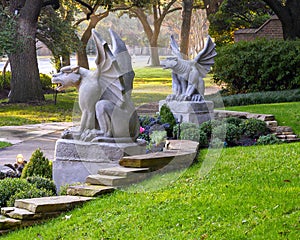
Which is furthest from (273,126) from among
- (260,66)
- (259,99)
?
(260,66)

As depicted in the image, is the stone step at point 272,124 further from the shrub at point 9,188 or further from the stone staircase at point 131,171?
the shrub at point 9,188

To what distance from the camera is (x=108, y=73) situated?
8898 mm

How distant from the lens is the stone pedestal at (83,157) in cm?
867

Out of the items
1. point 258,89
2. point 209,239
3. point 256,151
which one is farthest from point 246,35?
point 209,239

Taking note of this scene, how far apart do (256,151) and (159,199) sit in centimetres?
320

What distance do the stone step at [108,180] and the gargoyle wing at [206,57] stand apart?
7.16 metres

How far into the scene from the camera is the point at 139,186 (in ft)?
25.1

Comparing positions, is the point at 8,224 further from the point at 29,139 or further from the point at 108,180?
the point at 29,139

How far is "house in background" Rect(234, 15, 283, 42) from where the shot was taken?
101 feet

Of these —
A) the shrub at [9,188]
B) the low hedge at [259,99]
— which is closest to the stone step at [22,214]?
the shrub at [9,188]

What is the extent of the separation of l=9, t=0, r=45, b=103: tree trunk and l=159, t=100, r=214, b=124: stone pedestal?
42.1ft

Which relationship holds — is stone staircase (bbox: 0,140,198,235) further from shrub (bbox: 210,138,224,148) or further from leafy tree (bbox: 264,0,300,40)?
leafy tree (bbox: 264,0,300,40)

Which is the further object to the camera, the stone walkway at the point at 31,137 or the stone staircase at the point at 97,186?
the stone walkway at the point at 31,137

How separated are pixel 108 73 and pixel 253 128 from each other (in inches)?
178
